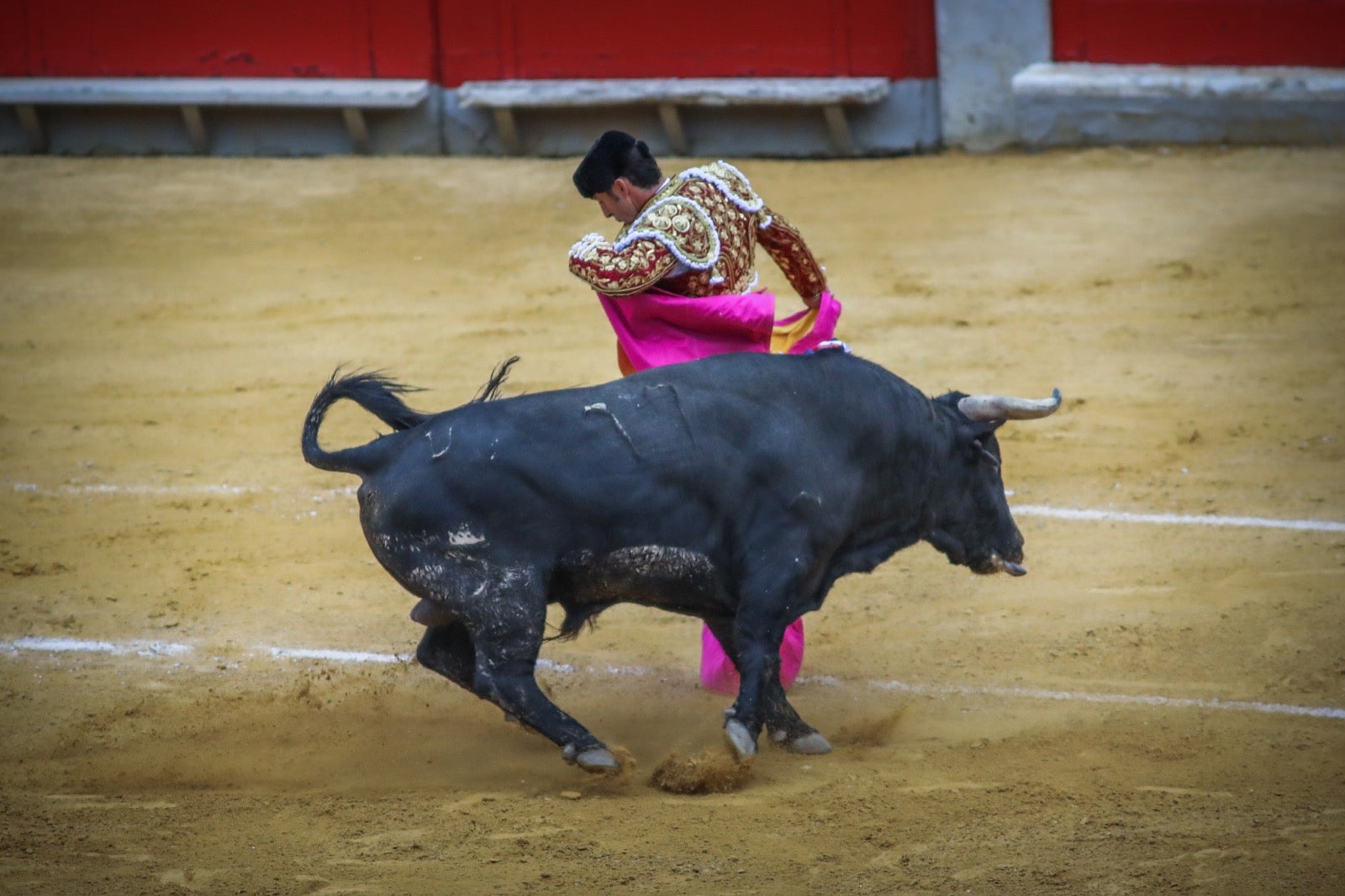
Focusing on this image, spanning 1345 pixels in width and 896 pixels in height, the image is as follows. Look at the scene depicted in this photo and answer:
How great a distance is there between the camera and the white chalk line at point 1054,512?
17.4ft

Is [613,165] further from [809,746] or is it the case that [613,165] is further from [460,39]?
[460,39]

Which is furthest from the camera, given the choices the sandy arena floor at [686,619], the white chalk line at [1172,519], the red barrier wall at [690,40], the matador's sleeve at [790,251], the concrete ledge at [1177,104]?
the red barrier wall at [690,40]

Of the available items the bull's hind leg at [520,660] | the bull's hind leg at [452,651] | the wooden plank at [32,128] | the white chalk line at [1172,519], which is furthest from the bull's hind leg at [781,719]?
the wooden plank at [32,128]

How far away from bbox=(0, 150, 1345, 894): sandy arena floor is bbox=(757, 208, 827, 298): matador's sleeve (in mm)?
1046

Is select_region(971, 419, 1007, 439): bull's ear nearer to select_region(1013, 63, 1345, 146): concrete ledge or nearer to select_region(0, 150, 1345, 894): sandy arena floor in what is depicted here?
select_region(0, 150, 1345, 894): sandy arena floor

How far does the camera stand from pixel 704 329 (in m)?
4.14

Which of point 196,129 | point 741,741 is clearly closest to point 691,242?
point 741,741

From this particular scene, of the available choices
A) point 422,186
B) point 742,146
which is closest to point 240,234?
point 422,186

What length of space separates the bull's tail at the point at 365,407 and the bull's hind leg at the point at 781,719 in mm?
876

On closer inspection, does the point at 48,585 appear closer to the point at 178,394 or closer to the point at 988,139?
the point at 178,394

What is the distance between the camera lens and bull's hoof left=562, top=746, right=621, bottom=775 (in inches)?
144

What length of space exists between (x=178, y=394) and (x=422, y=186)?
3.03 m

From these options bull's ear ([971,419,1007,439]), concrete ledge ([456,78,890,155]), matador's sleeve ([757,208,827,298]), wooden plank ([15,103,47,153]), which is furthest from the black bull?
wooden plank ([15,103,47,153])

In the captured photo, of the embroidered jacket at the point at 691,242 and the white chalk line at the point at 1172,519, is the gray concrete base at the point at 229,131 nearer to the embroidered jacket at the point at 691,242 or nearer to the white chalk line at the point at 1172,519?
the white chalk line at the point at 1172,519
